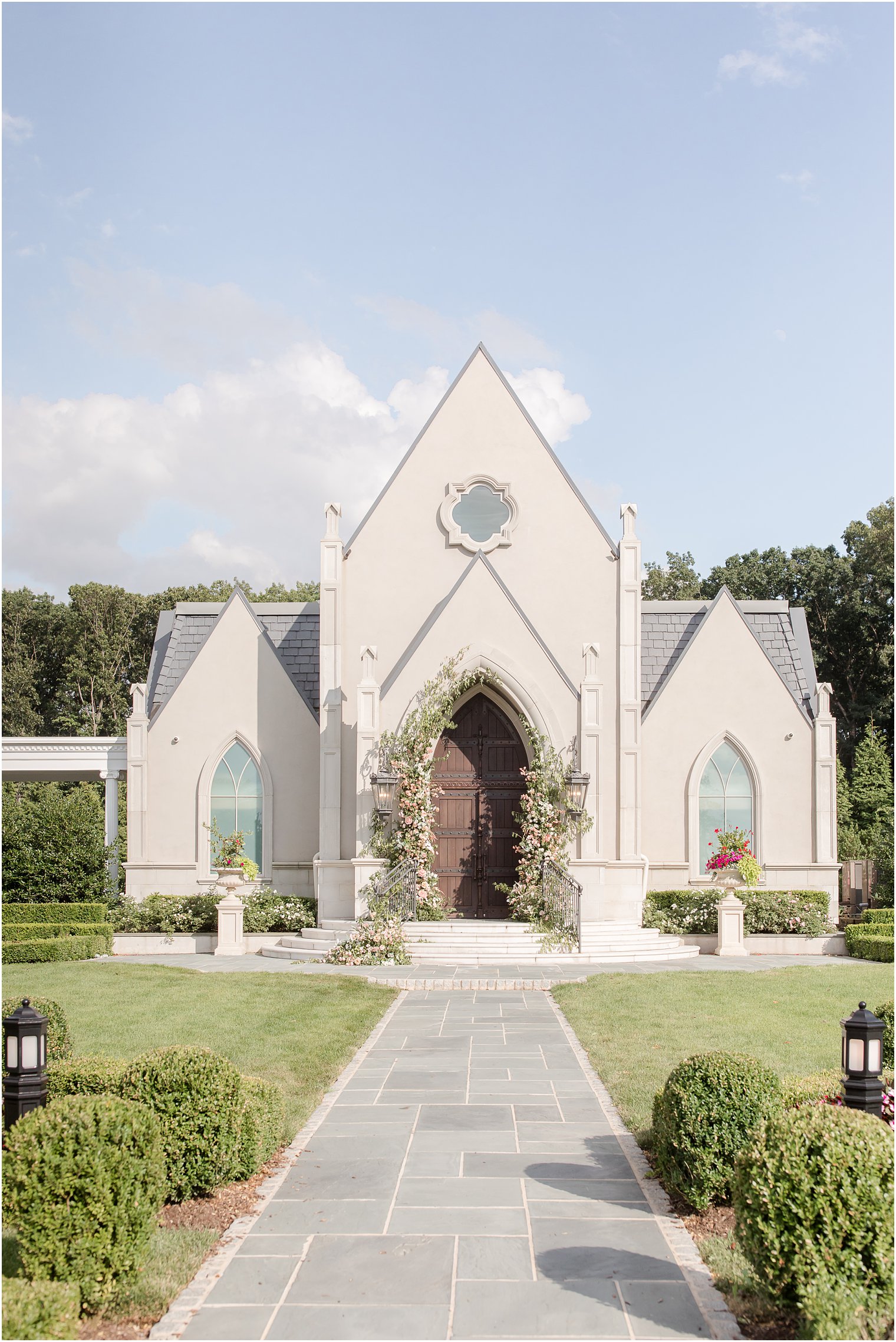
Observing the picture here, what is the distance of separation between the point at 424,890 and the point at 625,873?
4083 millimetres

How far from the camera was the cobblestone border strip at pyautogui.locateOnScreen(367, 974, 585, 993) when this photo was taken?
600 inches

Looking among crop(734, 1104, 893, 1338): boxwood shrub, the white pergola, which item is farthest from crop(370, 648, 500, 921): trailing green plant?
crop(734, 1104, 893, 1338): boxwood shrub

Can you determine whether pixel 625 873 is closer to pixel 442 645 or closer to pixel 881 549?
pixel 442 645

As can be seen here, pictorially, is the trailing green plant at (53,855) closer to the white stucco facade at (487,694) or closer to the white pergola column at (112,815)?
the white stucco facade at (487,694)

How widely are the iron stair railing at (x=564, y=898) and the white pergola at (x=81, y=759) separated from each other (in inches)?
381

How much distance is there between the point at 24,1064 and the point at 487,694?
15.7 meters

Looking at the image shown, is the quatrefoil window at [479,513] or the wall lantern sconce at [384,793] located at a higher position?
the quatrefoil window at [479,513]

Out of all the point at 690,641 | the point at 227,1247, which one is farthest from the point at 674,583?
the point at 227,1247

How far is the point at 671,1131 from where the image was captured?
6570 millimetres

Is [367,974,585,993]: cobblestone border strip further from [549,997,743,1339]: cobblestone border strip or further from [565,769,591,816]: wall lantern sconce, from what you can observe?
[549,997,743,1339]: cobblestone border strip

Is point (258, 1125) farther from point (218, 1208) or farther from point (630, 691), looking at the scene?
point (630, 691)

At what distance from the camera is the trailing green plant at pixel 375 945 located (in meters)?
17.3

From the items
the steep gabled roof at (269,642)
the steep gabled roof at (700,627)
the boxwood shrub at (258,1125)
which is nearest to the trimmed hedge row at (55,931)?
the steep gabled roof at (269,642)

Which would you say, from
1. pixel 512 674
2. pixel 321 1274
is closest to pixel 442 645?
pixel 512 674
